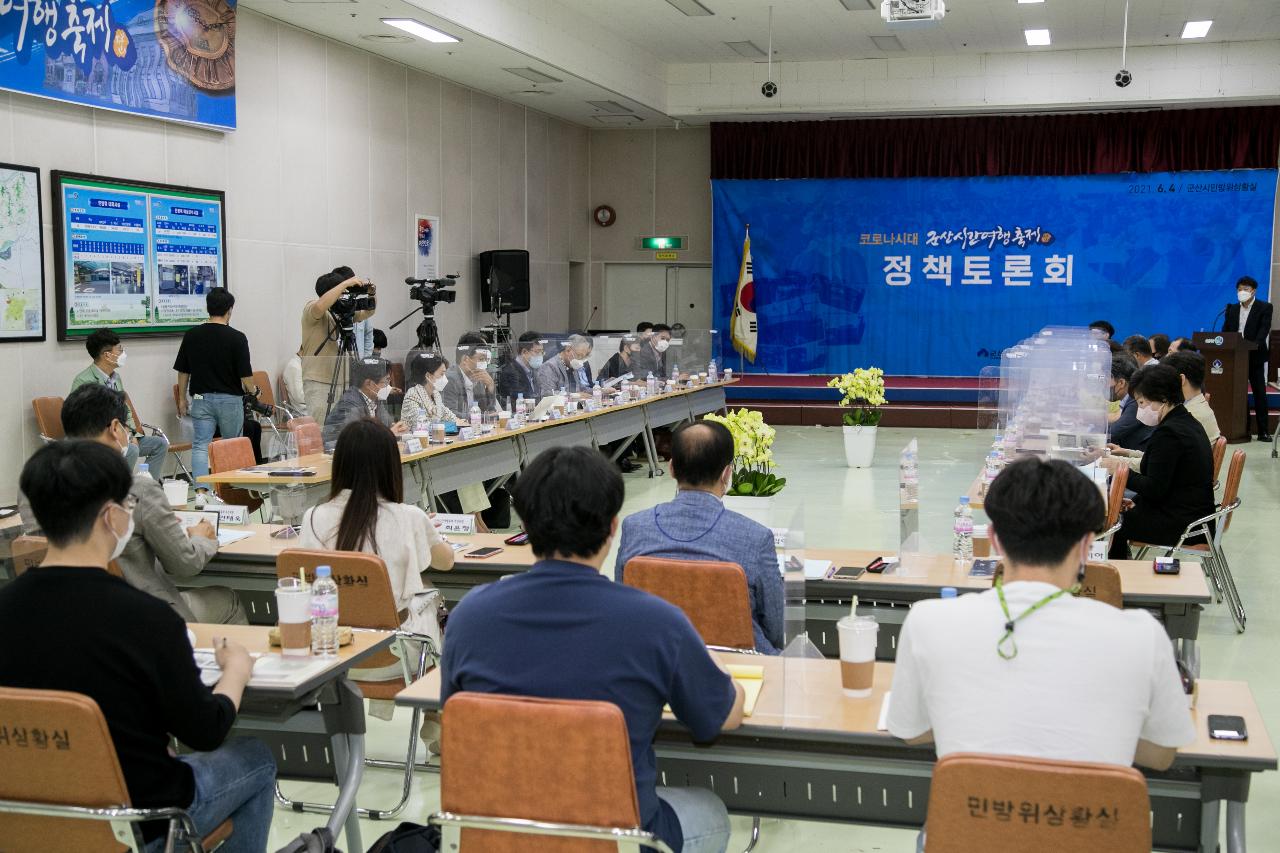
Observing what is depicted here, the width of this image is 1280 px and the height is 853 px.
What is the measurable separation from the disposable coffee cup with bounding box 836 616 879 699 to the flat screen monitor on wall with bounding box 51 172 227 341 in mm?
6152

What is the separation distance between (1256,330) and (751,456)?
31.0 feet

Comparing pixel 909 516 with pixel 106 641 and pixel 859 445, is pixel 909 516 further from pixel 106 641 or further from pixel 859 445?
pixel 859 445

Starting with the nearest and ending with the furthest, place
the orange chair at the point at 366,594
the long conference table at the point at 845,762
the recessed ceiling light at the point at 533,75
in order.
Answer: the long conference table at the point at 845,762
the orange chair at the point at 366,594
the recessed ceiling light at the point at 533,75

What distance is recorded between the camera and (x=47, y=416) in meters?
7.02

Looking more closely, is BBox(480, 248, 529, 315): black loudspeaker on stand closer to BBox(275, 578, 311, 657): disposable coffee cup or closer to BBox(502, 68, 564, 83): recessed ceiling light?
BBox(502, 68, 564, 83): recessed ceiling light

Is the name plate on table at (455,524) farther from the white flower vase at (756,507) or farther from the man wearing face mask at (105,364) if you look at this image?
the man wearing face mask at (105,364)

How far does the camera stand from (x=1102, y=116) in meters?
13.7

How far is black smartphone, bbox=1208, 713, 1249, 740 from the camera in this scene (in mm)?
2211

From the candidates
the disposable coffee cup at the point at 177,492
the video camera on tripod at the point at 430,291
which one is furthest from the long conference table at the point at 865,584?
the video camera on tripod at the point at 430,291

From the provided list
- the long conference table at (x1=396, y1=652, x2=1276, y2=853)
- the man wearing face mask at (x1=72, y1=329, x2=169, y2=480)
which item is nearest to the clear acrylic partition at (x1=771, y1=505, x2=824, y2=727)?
the long conference table at (x1=396, y1=652, x2=1276, y2=853)

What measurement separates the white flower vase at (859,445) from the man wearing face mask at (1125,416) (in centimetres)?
278

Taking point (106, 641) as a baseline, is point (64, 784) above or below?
below

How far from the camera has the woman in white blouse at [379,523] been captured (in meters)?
3.50

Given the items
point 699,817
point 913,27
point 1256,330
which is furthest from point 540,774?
point 1256,330
